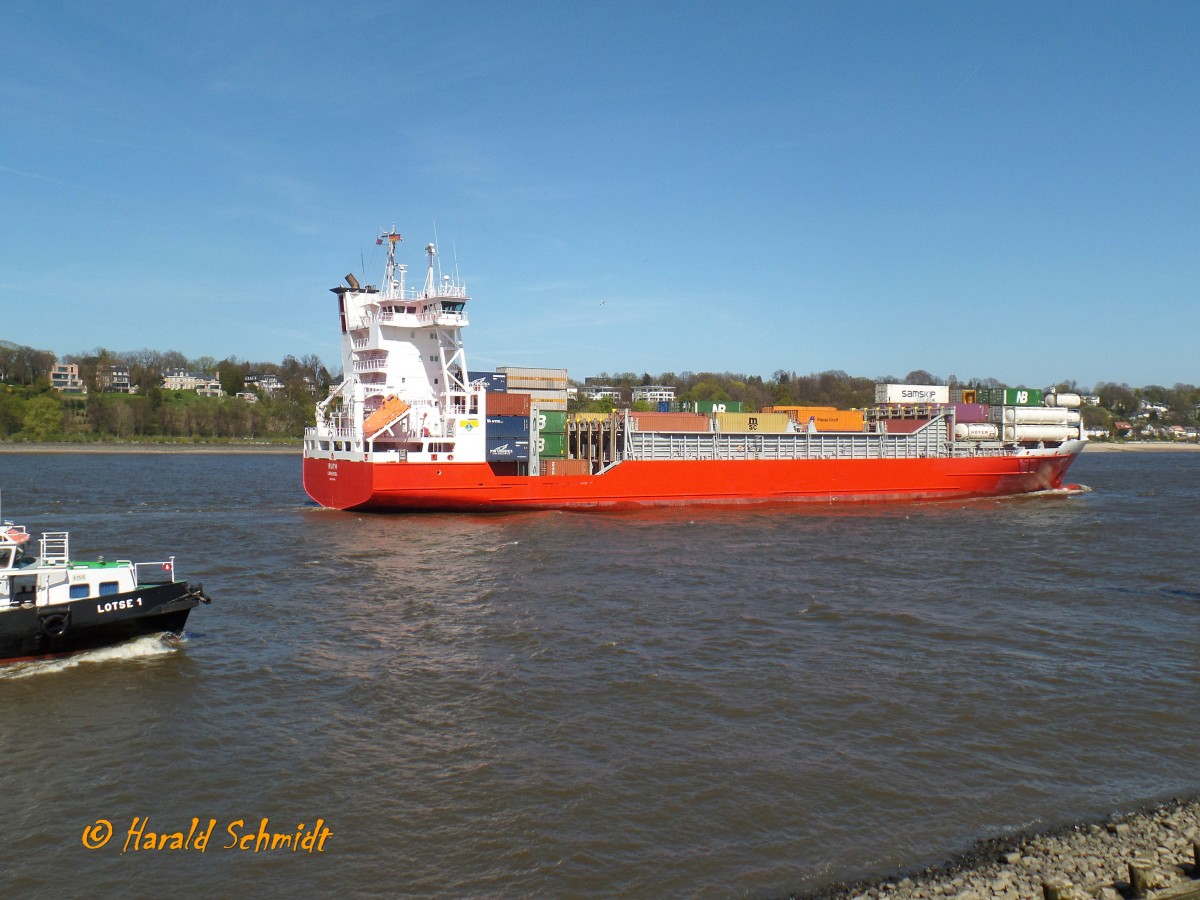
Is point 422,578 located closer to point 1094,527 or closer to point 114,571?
point 114,571

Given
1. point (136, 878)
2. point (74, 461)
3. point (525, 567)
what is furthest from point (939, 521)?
point (74, 461)

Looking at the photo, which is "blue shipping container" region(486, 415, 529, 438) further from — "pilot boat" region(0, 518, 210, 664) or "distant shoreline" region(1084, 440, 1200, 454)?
"distant shoreline" region(1084, 440, 1200, 454)

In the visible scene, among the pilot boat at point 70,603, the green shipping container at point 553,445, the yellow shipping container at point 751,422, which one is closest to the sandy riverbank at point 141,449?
the green shipping container at point 553,445

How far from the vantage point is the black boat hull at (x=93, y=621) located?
560 inches

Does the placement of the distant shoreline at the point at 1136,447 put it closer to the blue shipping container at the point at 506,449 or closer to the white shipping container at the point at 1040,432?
the white shipping container at the point at 1040,432

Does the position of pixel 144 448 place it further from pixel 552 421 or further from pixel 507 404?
pixel 552 421

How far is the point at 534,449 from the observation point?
36.0m

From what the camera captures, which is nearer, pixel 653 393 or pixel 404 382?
pixel 404 382

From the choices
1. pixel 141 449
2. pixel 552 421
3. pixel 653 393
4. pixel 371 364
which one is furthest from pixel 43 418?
pixel 552 421

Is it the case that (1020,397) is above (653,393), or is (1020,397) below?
below

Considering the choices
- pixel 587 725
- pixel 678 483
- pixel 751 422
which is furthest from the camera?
pixel 751 422

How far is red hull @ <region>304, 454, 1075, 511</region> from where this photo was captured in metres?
33.2

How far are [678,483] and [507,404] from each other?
27.4ft

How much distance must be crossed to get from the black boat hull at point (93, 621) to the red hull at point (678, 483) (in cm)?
1686
